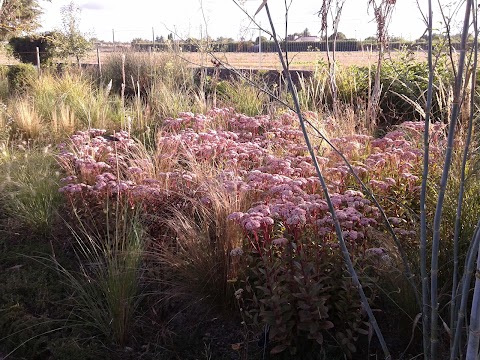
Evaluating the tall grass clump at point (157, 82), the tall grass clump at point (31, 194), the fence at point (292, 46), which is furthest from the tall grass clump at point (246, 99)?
the tall grass clump at point (31, 194)

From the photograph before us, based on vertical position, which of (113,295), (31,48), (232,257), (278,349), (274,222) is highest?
(31,48)

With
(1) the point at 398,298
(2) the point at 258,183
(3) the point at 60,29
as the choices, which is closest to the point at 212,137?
(2) the point at 258,183

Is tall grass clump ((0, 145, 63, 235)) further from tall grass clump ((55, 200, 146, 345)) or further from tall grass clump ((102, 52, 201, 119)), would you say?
tall grass clump ((102, 52, 201, 119))

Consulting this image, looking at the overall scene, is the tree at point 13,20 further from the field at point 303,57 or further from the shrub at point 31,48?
the field at point 303,57

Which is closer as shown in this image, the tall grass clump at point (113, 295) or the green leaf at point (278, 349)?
the green leaf at point (278, 349)

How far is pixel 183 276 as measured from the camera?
3.22 meters

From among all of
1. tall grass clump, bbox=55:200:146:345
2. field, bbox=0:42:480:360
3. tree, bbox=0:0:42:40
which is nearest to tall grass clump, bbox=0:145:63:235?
field, bbox=0:42:480:360

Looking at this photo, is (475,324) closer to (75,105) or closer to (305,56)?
(75,105)

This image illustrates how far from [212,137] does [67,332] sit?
7.37 ft

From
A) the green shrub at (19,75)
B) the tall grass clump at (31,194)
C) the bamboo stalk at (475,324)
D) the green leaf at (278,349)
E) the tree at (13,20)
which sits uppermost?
the tree at (13,20)

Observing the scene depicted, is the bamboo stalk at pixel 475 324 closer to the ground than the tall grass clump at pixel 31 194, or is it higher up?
higher up

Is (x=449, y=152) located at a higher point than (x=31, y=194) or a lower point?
higher

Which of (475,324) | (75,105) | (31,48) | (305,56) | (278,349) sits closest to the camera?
(475,324)

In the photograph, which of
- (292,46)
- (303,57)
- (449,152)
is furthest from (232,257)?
(303,57)
